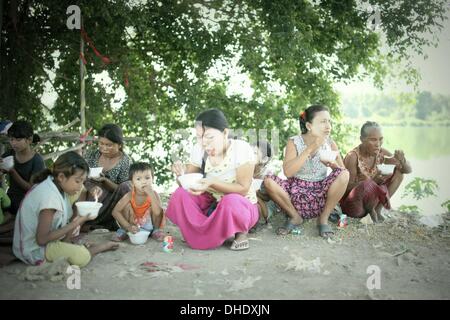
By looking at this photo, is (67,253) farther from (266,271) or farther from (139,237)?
(266,271)

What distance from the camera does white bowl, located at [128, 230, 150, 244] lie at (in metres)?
4.00

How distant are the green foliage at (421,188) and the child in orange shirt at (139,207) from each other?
3520 mm

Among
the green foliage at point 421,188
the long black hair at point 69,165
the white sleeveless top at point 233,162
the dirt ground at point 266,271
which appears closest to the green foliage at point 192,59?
the green foliage at point 421,188

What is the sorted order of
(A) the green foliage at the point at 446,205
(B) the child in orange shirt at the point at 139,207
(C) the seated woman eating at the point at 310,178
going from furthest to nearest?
(A) the green foliage at the point at 446,205
(C) the seated woman eating at the point at 310,178
(B) the child in orange shirt at the point at 139,207

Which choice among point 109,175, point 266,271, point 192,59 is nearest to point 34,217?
point 109,175

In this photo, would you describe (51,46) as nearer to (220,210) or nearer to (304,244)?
(220,210)

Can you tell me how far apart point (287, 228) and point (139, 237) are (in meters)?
1.36

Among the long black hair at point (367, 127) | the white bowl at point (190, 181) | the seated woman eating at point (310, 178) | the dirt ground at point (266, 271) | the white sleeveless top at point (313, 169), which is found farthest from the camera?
the long black hair at point (367, 127)

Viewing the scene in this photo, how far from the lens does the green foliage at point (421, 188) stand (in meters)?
6.01

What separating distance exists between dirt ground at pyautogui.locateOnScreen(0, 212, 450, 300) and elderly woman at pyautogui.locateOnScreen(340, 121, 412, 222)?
0.28 m

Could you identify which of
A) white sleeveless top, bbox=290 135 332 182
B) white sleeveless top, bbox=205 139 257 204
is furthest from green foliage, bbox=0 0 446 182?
white sleeveless top, bbox=205 139 257 204

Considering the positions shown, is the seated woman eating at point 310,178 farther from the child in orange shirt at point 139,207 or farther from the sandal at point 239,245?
the child in orange shirt at point 139,207

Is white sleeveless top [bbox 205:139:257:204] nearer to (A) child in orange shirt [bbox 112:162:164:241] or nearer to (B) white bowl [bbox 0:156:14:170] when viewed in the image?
(A) child in orange shirt [bbox 112:162:164:241]

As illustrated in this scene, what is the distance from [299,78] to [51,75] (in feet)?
11.8
